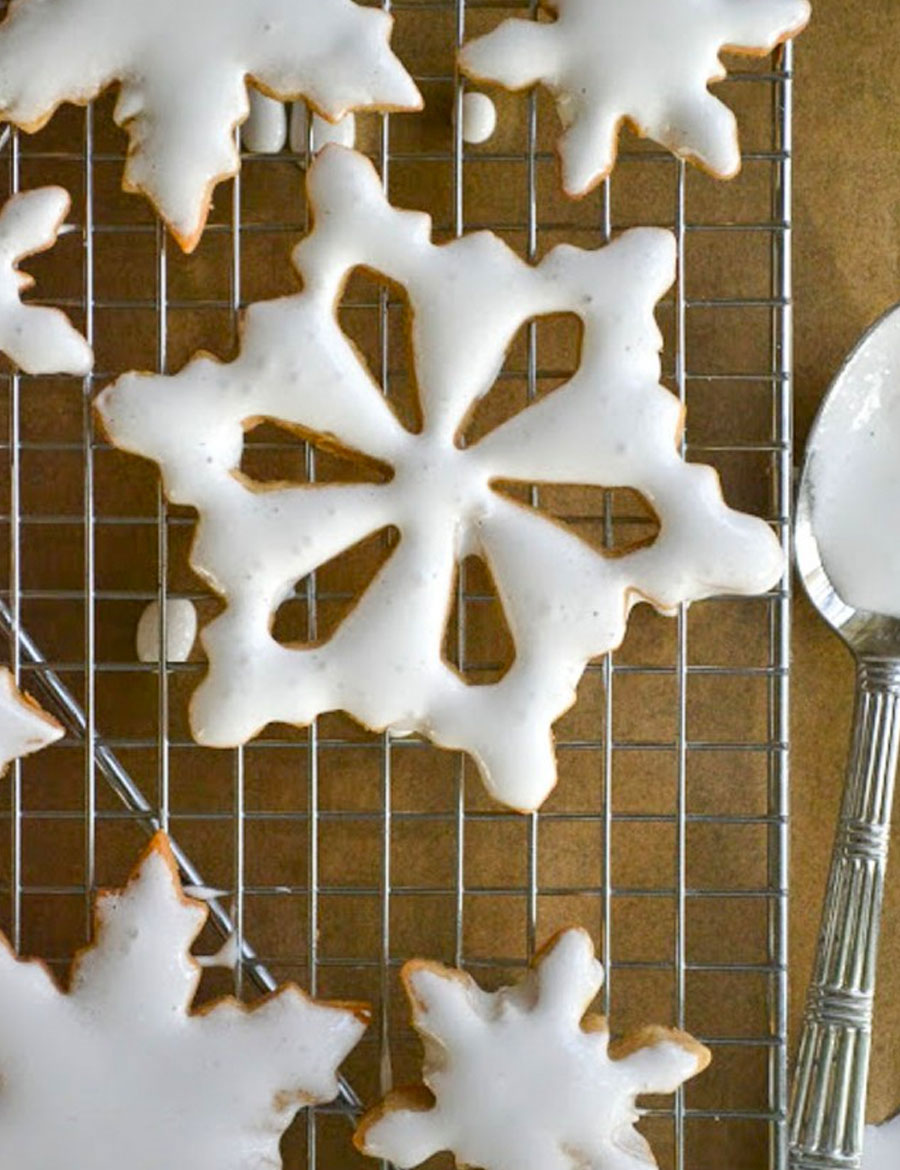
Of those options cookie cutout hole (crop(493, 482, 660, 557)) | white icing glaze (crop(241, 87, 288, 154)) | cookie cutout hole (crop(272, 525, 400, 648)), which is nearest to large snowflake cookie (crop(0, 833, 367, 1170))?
cookie cutout hole (crop(272, 525, 400, 648))

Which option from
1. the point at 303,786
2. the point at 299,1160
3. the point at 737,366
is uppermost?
the point at 737,366

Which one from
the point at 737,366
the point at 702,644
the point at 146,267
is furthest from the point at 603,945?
the point at 146,267

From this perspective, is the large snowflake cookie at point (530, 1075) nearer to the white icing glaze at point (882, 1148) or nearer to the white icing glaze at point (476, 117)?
the white icing glaze at point (882, 1148)

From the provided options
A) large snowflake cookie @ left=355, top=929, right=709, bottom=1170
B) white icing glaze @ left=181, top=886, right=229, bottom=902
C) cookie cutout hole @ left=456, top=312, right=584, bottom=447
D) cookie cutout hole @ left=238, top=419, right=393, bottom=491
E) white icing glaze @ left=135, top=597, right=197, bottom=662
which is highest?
cookie cutout hole @ left=456, top=312, right=584, bottom=447

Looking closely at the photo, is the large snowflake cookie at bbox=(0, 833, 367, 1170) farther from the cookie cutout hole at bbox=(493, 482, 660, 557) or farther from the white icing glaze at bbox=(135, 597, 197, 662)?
the cookie cutout hole at bbox=(493, 482, 660, 557)

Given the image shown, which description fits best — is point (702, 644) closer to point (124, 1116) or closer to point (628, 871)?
point (628, 871)

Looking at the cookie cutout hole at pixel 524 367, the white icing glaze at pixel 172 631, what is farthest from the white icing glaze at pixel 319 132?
the white icing glaze at pixel 172 631
